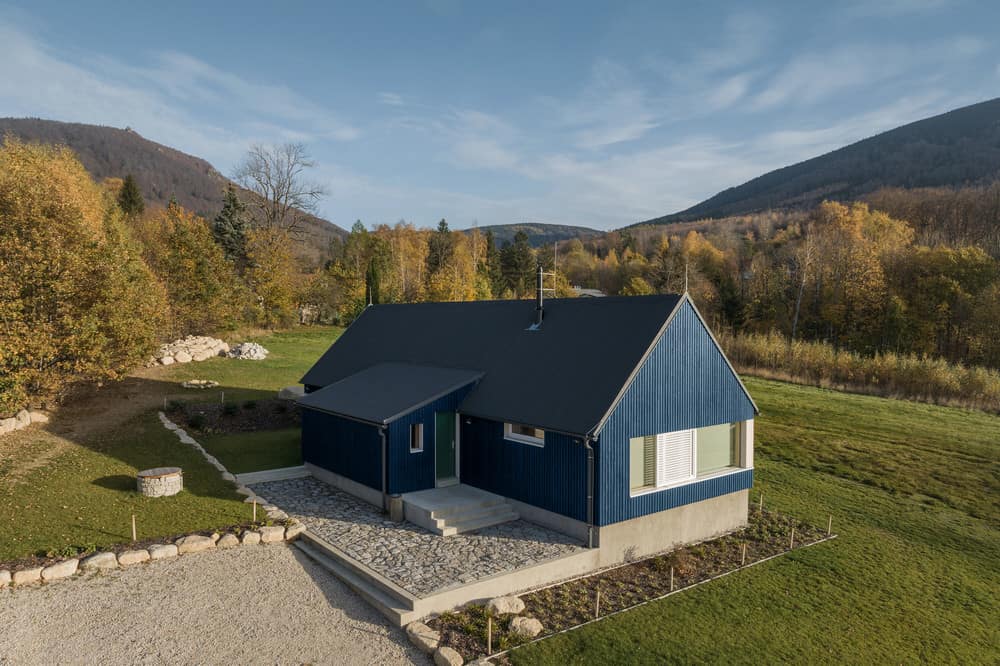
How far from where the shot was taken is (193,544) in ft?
39.0

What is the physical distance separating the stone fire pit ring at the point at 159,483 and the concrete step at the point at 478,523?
7048 mm

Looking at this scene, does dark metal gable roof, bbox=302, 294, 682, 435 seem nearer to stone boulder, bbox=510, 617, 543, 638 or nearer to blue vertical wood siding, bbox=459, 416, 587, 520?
blue vertical wood siding, bbox=459, 416, 587, 520

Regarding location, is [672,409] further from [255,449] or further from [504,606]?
[255,449]

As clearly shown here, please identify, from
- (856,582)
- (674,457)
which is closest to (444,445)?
(674,457)

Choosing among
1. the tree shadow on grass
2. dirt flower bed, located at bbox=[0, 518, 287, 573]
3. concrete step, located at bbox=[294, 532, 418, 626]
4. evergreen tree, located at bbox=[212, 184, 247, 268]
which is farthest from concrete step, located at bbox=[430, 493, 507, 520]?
evergreen tree, located at bbox=[212, 184, 247, 268]

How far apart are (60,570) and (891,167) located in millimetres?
157203

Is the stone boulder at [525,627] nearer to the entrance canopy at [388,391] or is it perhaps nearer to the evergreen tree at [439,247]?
the entrance canopy at [388,391]

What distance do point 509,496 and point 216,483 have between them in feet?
26.0

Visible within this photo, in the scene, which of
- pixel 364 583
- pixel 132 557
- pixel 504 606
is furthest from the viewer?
pixel 132 557

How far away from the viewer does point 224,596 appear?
33.9ft

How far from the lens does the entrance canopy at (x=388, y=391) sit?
48.0 ft

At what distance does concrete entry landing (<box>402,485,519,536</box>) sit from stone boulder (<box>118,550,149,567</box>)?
17.5 ft

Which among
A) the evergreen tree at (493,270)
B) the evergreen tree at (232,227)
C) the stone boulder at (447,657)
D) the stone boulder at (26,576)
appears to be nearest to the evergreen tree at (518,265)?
the evergreen tree at (493,270)

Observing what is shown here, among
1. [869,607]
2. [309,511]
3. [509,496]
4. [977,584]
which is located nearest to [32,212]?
[309,511]
